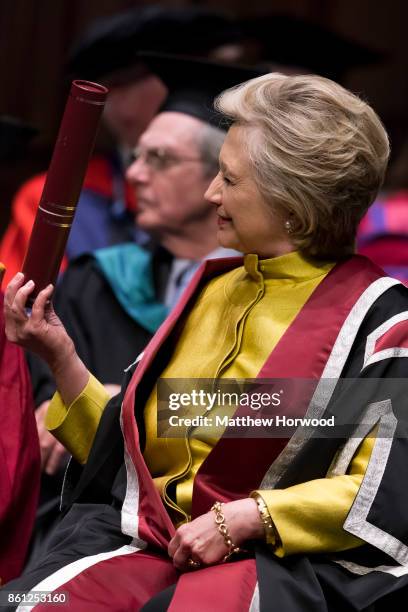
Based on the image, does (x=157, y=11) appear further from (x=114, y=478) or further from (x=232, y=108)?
(x=114, y=478)

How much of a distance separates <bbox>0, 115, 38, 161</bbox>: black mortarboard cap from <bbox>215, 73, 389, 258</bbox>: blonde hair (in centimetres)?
96

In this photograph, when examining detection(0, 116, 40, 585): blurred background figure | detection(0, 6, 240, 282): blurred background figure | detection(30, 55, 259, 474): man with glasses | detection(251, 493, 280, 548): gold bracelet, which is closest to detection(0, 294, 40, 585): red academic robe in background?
detection(0, 116, 40, 585): blurred background figure

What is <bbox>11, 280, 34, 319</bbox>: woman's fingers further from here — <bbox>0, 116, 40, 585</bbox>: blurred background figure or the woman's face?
the woman's face

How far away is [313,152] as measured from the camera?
219cm

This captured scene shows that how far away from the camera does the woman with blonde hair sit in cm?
205

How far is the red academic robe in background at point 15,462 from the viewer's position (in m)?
2.42

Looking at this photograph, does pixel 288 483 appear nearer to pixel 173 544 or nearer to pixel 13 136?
pixel 173 544

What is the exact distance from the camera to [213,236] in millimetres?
3457

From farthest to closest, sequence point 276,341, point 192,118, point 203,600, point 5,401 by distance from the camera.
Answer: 1. point 192,118
2. point 5,401
3. point 276,341
4. point 203,600

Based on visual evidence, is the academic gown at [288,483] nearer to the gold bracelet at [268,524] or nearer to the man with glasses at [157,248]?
the gold bracelet at [268,524]

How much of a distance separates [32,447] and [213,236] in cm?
115

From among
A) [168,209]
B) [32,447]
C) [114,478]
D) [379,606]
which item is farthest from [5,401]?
[168,209]

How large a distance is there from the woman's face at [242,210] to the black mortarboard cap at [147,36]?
1913 millimetres

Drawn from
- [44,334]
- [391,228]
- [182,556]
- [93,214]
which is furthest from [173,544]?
[391,228]
